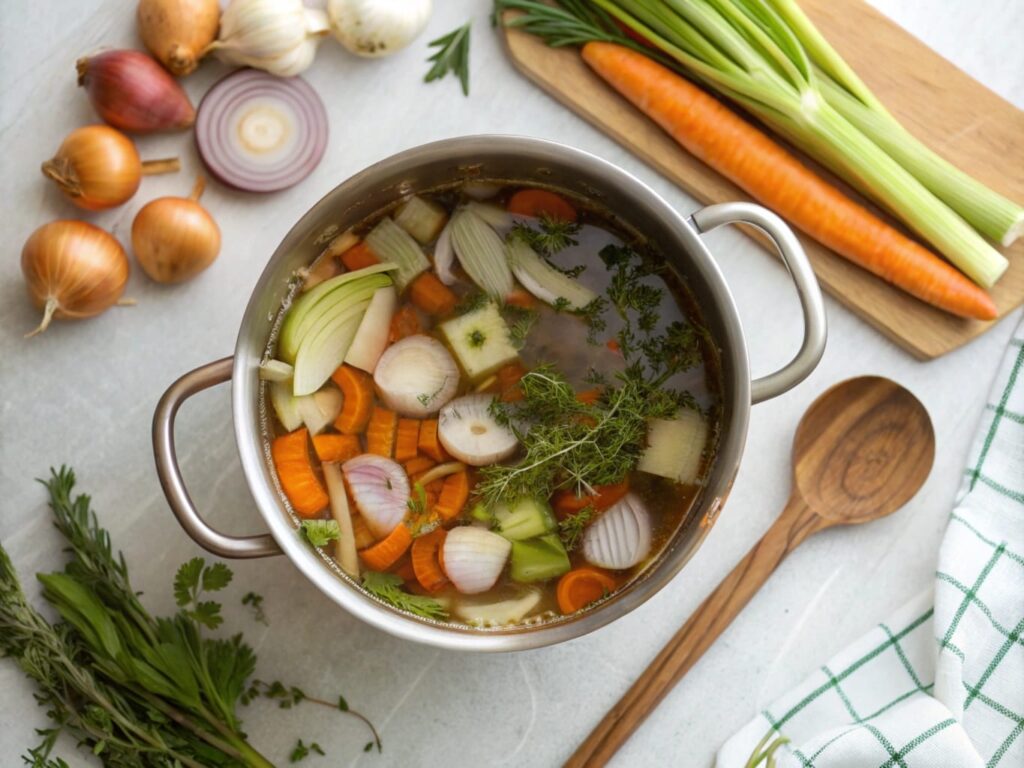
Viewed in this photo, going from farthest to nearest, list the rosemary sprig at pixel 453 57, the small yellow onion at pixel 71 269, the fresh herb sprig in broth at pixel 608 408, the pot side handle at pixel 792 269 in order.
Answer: the rosemary sprig at pixel 453 57
the small yellow onion at pixel 71 269
the fresh herb sprig in broth at pixel 608 408
the pot side handle at pixel 792 269

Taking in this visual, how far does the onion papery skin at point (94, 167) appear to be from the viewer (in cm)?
152

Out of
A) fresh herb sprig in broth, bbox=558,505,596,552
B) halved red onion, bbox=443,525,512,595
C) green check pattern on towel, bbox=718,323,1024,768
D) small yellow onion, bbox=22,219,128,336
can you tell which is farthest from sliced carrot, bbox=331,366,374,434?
green check pattern on towel, bbox=718,323,1024,768

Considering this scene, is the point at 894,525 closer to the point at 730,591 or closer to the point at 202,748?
the point at 730,591

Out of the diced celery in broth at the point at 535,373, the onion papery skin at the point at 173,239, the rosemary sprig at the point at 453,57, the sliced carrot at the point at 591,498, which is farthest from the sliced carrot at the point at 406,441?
the rosemary sprig at the point at 453,57

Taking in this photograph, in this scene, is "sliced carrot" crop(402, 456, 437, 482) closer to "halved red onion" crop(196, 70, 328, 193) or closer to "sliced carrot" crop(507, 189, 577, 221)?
"sliced carrot" crop(507, 189, 577, 221)

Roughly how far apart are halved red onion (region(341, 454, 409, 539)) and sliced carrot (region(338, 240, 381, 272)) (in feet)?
→ 0.96

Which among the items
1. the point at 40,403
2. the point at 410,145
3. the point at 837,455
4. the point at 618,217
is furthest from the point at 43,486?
the point at 837,455

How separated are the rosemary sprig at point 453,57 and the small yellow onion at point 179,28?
14.6 inches

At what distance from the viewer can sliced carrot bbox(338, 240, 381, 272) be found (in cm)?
143

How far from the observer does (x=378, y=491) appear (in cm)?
142

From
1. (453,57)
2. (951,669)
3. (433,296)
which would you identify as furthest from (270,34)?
(951,669)

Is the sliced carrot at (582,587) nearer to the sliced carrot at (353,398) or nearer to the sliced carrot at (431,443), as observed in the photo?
the sliced carrot at (431,443)

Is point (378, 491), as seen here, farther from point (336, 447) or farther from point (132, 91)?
point (132, 91)

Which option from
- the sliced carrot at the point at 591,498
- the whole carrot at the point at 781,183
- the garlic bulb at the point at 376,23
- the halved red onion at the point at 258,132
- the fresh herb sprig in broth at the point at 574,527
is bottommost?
the fresh herb sprig in broth at the point at 574,527
